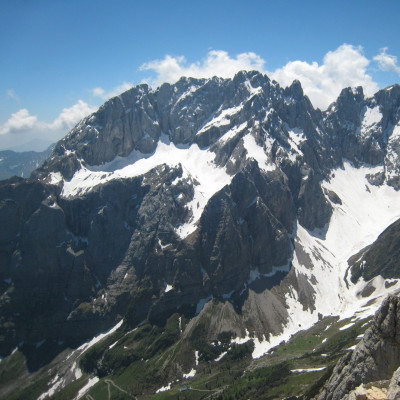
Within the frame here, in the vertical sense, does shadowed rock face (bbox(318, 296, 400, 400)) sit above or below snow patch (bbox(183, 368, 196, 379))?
above

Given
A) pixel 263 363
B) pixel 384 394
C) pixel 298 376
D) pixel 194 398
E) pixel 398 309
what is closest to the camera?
pixel 384 394

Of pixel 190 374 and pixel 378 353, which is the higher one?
pixel 378 353

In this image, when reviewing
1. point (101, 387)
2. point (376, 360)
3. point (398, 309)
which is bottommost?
point (101, 387)

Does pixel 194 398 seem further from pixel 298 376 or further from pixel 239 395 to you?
pixel 298 376

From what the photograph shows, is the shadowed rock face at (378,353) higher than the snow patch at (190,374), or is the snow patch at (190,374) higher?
the shadowed rock face at (378,353)

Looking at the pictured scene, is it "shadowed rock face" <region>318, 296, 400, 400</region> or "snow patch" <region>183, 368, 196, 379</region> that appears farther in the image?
"snow patch" <region>183, 368, 196, 379</region>

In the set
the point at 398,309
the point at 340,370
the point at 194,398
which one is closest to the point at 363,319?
the point at 194,398

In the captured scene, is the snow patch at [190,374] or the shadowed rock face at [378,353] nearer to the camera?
the shadowed rock face at [378,353]

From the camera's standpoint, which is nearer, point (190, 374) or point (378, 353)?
point (378, 353)
